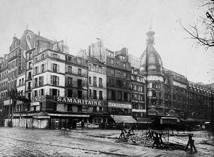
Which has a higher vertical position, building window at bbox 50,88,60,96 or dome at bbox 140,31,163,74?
dome at bbox 140,31,163,74

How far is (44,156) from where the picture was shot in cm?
1169

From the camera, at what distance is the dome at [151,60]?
7312 cm

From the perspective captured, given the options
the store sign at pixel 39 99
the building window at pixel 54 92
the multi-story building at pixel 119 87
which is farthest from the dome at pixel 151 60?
the store sign at pixel 39 99

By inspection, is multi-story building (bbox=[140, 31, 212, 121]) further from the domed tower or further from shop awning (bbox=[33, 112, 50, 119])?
shop awning (bbox=[33, 112, 50, 119])

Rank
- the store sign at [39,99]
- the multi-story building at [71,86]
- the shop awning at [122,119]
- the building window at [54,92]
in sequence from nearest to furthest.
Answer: the store sign at [39,99], the building window at [54,92], the multi-story building at [71,86], the shop awning at [122,119]

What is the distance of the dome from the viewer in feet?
240

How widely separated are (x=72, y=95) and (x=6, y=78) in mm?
25390

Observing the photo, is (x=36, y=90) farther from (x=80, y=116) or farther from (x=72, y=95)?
(x=80, y=116)

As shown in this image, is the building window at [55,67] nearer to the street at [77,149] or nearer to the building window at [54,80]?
the building window at [54,80]

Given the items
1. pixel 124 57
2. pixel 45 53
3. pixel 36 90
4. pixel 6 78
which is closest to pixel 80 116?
pixel 36 90

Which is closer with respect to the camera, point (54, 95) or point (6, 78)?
point (54, 95)

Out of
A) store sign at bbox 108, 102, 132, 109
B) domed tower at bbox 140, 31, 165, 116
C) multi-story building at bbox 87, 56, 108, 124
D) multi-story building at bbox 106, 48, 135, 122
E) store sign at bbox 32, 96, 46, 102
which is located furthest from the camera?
domed tower at bbox 140, 31, 165, 116

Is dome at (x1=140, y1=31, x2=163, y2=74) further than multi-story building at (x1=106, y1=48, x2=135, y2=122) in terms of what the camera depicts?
Yes

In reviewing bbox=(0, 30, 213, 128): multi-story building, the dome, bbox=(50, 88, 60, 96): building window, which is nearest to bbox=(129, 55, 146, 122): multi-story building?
bbox=(0, 30, 213, 128): multi-story building
